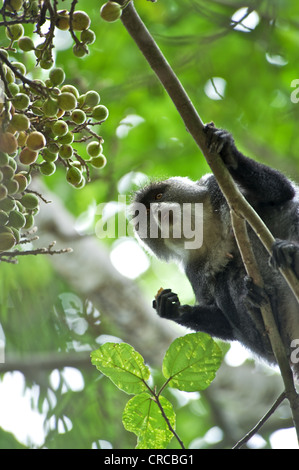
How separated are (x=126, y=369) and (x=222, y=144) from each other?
1118 mm

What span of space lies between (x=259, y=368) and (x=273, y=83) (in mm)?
2891

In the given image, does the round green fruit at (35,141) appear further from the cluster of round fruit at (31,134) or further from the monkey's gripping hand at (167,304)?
the monkey's gripping hand at (167,304)

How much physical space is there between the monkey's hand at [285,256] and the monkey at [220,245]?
580 mm

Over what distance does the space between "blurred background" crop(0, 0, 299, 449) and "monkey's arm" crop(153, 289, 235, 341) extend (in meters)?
0.75

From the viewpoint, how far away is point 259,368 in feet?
17.9

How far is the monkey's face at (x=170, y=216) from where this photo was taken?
3.67 metres

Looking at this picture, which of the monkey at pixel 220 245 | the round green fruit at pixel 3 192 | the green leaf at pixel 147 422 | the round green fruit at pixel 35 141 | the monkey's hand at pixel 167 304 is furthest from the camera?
the monkey's hand at pixel 167 304

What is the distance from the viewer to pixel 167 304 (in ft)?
11.5

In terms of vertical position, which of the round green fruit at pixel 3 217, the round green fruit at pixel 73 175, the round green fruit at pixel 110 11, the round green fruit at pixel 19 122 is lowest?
the round green fruit at pixel 73 175

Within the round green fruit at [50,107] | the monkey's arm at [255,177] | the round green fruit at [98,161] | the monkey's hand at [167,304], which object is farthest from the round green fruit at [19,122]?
the monkey's hand at [167,304]

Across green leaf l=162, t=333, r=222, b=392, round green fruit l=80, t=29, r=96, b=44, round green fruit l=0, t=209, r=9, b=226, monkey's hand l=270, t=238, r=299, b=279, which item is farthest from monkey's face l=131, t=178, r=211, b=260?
round green fruit l=0, t=209, r=9, b=226

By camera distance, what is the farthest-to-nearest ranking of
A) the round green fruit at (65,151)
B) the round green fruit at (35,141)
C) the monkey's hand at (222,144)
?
the monkey's hand at (222,144) < the round green fruit at (65,151) < the round green fruit at (35,141)

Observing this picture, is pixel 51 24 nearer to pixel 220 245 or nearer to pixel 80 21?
pixel 80 21

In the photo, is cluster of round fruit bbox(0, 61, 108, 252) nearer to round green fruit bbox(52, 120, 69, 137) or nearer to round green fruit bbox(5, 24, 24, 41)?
round green fruit bbox(52, 120, 69, 137)
